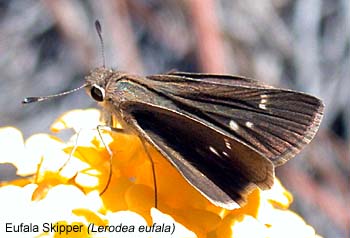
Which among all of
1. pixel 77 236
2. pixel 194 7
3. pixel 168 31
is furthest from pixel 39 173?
pixel 168 31

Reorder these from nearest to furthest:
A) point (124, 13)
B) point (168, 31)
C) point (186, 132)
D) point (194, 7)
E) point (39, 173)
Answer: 1. point (39, 173)
2. point (186, 132)
3. point (194, 7)
4. point (124, 13)
5. point (168, 31)

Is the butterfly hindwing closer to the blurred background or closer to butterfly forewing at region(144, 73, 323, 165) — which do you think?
butterfly forewing at region(144, 73, 323, 165)

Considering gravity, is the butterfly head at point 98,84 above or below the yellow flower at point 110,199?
above

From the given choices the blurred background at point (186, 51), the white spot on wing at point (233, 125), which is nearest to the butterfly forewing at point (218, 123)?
the white spot on wing at point (233, 125)

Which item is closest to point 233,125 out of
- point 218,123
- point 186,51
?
point 218,123

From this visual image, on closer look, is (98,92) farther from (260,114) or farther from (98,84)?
(260,114)

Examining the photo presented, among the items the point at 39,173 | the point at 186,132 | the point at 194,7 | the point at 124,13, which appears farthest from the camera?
the point at 124,13

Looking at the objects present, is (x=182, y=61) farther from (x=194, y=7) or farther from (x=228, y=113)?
(x=228, y=113)

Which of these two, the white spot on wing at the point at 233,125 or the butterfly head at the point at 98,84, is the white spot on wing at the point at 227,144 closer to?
the white spot on wing at the point at 233,125
